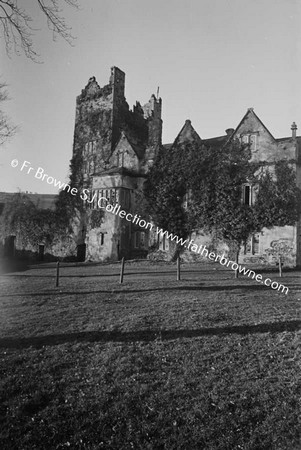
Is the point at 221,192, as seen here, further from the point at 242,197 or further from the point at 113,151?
the point at 113,151

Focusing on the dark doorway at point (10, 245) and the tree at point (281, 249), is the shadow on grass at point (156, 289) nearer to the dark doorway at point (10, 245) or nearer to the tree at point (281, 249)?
the tree at point (281, 249)

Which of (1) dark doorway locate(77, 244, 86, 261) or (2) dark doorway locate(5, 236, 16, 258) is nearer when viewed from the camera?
(1) dark doorway locate(77, 244, 86, 261)

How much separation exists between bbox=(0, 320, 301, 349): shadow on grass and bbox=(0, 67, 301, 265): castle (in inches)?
659

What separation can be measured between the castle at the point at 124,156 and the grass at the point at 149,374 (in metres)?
16.2

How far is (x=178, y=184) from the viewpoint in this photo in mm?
29156

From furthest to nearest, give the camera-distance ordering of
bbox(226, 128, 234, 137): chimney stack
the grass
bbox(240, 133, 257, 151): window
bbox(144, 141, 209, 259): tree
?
bbox(226, 128, 234, 137): chimney stack
bbox(144, 141, 209, 259): tree
bbox(240, 133, 257, 151): window
the grass

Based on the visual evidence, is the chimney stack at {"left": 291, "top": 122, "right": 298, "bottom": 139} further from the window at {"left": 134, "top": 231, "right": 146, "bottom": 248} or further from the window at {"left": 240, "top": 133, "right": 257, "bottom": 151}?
the window at {"left": 134, "top": 231, "right": 146, "bottom": 248}

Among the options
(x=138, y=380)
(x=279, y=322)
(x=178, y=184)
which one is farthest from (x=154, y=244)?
(x=138, y=380)

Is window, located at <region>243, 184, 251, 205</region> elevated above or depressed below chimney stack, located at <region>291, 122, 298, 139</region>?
below

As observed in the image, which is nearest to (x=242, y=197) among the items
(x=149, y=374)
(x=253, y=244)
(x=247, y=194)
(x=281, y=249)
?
(x=247, y=194)

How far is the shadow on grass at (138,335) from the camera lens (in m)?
8.89

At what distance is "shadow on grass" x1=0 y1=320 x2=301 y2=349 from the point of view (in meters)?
8.89

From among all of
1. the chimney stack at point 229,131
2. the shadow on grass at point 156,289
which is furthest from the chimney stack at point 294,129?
the shadow on grass at point 156,289

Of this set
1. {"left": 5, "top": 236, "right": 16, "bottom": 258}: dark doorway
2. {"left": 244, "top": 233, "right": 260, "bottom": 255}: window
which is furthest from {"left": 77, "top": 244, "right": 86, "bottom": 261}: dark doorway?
{"left": 244, "top": 233, "right": 260, "bottom": 255}: window
